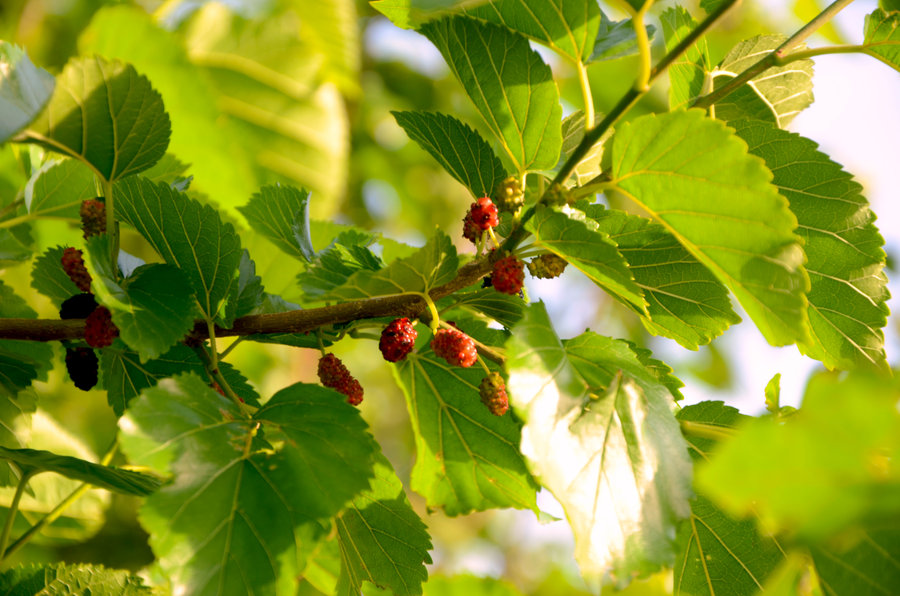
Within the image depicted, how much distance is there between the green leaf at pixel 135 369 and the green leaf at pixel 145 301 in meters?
0.08

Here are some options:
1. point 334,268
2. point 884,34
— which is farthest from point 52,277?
point 884,34

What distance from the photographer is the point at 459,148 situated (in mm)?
570

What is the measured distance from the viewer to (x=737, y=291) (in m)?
0.48

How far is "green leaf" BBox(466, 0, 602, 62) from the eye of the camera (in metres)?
0.52

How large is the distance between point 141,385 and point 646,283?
0.44 m

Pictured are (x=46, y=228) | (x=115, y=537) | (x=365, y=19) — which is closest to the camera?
(x=46, y=228)

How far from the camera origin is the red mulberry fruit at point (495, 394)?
542mm

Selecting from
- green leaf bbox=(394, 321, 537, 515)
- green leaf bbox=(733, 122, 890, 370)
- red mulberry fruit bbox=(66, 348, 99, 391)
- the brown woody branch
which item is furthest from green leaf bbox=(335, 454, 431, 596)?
green leaf bbox=(733, 122, 890, 370)

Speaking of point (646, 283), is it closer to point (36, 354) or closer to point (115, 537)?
point (36, 354)

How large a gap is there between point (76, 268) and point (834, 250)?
615 millimetres

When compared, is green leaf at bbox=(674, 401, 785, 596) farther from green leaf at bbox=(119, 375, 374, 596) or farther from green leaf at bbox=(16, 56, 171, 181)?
green leaf at bbox=(16, 56, 171, 181)

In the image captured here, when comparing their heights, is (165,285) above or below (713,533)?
above

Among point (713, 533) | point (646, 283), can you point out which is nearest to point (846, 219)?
point (646, 283)

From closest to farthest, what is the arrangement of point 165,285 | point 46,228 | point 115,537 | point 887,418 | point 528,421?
1. point 887,418
2. point 528,421
3. point 165,285
4. point 46,228
5. point 115,537
